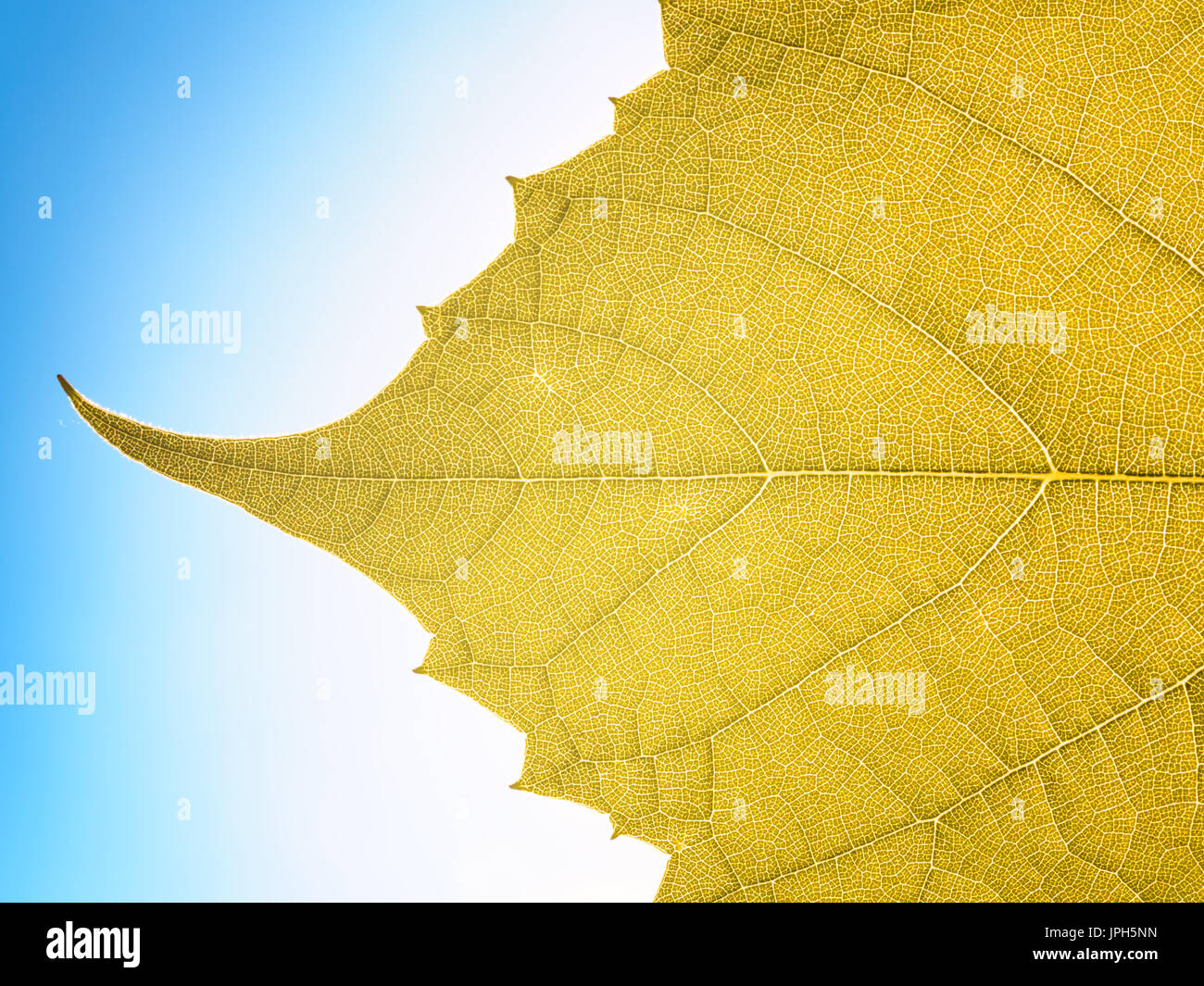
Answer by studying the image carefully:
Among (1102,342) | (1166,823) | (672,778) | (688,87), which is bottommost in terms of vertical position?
(1166,823)

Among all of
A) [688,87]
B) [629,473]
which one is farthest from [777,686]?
[688,87]

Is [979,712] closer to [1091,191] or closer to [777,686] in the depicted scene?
[777,686]
